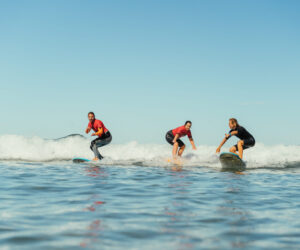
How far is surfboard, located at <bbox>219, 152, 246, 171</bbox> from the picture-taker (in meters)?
14.5

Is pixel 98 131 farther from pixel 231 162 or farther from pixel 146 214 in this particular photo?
pixel 146 214

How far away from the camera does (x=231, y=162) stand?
1470 cm

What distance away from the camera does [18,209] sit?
18.4ft

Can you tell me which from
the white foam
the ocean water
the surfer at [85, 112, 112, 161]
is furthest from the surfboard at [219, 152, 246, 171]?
the white foam

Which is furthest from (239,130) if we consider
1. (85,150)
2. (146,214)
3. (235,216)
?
(85,150)

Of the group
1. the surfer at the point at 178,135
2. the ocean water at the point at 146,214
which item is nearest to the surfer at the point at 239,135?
the surfer at the point at 178,135

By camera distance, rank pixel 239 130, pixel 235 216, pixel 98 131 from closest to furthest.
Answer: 1. pixel 235 216
2. pixel 239 130
3. pixel 98 131

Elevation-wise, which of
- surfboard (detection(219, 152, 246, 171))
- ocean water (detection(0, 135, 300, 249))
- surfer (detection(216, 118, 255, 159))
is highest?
surfer (detection(216, 118, 255, 159))

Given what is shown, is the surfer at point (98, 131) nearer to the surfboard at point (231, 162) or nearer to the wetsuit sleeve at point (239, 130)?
the surfboard at point (231, 162)

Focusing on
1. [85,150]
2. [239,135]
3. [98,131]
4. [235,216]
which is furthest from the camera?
[85,150]

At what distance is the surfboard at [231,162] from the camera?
1454cm

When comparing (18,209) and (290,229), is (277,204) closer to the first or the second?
(290,229)

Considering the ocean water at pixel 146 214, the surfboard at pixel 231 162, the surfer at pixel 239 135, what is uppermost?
the surfer at pixel 239 135

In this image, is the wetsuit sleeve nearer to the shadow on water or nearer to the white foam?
the shadow on water
